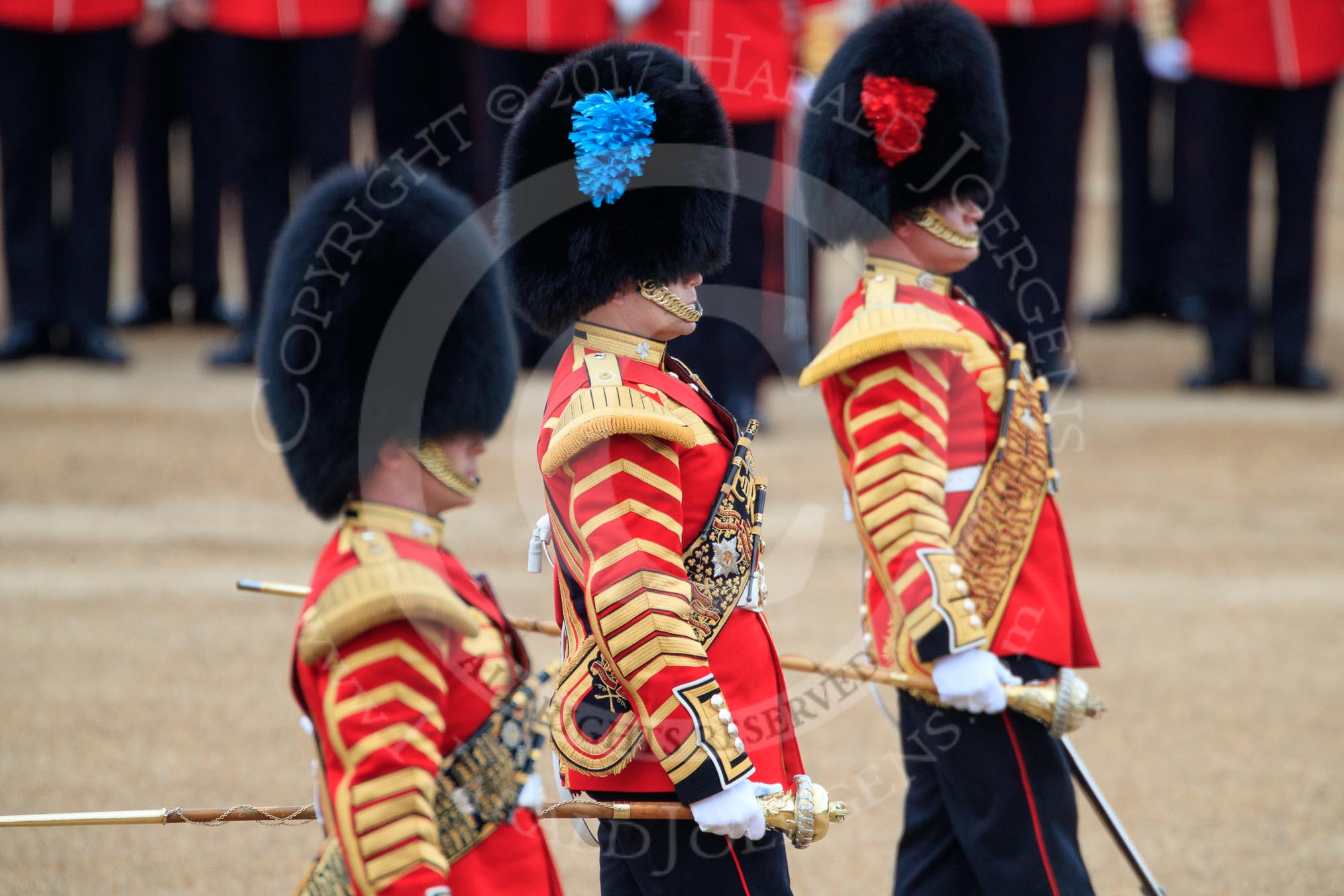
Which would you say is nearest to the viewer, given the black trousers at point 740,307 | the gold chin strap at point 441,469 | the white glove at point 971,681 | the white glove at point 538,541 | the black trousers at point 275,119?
the gold chin strap at point 441,469

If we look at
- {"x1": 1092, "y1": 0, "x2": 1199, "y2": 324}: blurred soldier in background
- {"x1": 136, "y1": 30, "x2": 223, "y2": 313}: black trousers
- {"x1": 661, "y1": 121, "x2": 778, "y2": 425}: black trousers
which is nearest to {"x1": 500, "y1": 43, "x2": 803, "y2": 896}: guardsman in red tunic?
{"x1": 661, "y1": 121, "x2": 778, "y2": 425}: black trousers

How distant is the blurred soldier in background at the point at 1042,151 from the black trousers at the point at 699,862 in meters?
3.99

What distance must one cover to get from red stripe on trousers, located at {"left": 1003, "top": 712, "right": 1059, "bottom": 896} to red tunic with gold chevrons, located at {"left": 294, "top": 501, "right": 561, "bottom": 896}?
968mm

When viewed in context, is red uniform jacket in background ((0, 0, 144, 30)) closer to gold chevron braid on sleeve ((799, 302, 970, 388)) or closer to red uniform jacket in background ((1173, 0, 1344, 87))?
red uniform jacket in background ((1173, 0, 1344, 87))

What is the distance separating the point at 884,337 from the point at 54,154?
4.98m

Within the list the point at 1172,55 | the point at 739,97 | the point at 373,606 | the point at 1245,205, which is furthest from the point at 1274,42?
the point at 373,606

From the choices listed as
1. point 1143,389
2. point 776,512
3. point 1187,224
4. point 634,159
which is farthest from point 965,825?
point 1187,224

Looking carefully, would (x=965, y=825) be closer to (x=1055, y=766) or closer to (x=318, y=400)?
(x=1055, y=766)

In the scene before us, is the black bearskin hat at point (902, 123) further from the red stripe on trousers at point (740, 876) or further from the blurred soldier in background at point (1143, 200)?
the blurred soldier in background at point (1143, 200)

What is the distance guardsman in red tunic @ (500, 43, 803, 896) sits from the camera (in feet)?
6.26

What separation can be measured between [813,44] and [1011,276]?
5.39ft

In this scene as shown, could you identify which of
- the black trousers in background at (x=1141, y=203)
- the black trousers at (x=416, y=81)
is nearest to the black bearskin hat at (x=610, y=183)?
the black trousers at (x=416, y=81)

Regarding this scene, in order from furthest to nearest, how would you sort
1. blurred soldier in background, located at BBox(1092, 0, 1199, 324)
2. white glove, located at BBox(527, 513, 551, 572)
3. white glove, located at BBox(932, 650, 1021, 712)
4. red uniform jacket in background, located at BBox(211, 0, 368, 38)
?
1. blurred soldier in background, located at BBox(1092, 0, 1199, 324)
2. red uniform jacket in background, located at BBox(211, 0, 368, 38)
3. white glove, located at BBox(932, 650, 1021, 712)
4. white glove, located at BBox(527, 513, 551, 572)

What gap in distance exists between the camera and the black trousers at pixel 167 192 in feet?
24.5
